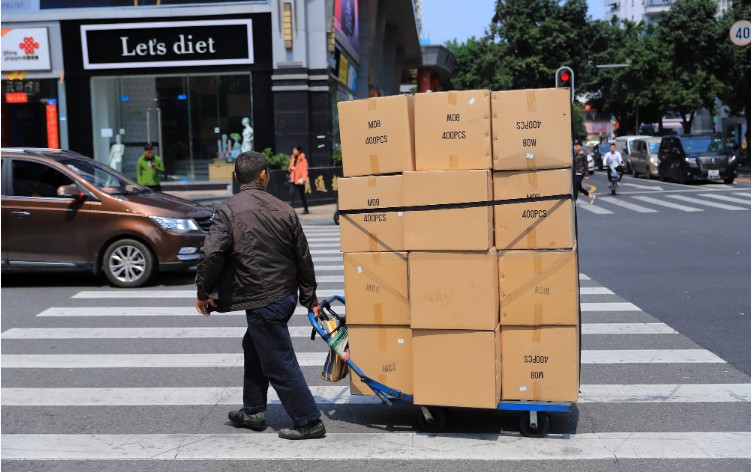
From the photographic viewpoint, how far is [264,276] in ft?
17.9

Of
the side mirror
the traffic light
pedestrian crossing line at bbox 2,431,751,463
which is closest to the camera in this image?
pedestrian crossing line at bbox 2,431,751,463

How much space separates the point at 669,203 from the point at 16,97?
19.9 metres

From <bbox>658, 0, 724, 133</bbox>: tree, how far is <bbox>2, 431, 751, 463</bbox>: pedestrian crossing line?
1790 inches

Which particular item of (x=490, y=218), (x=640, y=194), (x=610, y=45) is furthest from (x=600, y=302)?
(x=610, y=45)

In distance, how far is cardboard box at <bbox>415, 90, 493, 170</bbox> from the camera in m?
5.36

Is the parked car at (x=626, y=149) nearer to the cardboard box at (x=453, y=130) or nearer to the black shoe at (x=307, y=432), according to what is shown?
the cardboard box at (x=453, y=130)

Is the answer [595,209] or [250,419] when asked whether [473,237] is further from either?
[595,209]

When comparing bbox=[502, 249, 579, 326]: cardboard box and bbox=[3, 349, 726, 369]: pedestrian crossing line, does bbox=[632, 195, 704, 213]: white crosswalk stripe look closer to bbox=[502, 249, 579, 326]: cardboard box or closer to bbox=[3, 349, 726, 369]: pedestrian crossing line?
bbox=[3, 349, 726, 369]: pedestrian crossing line

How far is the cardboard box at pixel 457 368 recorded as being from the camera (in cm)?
541

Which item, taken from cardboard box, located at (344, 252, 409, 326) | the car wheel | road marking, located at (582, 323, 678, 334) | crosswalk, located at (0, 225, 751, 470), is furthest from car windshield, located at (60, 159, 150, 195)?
cardboard box, located at (344, 252, 409, 326)

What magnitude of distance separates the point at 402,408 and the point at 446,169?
1857mm

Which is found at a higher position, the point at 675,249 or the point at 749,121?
the point at 749,121

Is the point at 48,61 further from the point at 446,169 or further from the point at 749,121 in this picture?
the point at 749,121

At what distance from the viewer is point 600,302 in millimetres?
10227
